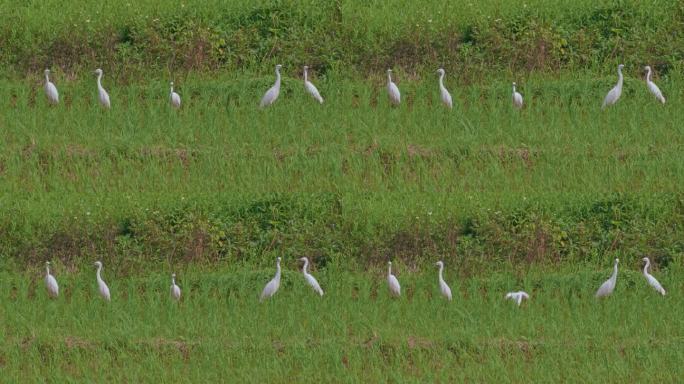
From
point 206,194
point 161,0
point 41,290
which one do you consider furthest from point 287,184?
point 161,0

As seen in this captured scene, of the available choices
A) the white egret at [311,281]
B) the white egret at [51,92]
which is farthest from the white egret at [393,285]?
the white egret at [51,92]

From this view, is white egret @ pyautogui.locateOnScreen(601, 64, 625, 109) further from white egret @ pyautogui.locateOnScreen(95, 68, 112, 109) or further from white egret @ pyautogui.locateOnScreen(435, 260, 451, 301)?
white egret @ pyautogui.locateOnScreen(95, 68, 112, 109)

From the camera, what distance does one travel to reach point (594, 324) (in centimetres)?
1650

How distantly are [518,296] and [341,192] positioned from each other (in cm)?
232

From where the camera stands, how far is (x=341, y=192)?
1844 centimetres

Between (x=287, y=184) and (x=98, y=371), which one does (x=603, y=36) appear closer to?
(x=287, y=184)

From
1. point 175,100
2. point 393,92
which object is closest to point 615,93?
point 393,92

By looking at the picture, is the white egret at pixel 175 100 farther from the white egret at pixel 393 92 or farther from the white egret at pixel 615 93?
the white egret at pixel 615 93

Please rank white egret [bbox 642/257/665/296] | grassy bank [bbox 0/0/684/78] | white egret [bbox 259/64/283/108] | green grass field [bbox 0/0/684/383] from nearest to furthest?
green grass field [bbox 0/0/684/383] → white egret [bbox 642/257/665/296] → white egret [bbox 259/64/283/108] → grassy bank [bbox 0/0/684/78]

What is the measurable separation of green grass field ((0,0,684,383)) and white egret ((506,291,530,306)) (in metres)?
0.18

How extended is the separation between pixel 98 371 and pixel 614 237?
4.98 metres

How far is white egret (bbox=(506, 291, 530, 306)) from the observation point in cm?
1683

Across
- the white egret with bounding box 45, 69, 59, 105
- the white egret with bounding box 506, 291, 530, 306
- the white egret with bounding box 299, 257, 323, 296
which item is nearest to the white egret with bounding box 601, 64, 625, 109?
the white egret with bounding box 506, 291, 530, 306

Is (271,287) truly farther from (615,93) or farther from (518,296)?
(615,93)
